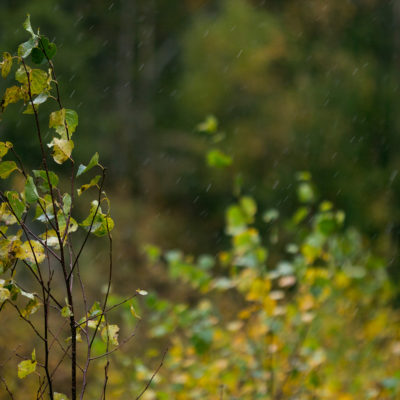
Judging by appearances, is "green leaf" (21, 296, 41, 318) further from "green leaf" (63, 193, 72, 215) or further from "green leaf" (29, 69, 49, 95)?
"green leaf" (29, 69, 49, 95)

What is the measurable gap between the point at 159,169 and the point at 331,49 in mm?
6736

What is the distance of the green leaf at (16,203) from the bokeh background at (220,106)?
6.49m

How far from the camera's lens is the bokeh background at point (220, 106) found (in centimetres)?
837

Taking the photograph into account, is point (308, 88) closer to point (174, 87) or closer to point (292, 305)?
point (292, 305)

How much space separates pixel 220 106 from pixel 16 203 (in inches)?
531

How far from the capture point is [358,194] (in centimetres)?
820

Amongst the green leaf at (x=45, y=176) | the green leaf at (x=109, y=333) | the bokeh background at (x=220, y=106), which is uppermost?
the bokeh background at (x=220, y=106)

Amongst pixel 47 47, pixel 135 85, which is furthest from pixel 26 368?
pixel 135 85

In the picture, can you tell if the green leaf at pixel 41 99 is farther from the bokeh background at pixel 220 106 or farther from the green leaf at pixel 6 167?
the bokeh background at pixel 220 106

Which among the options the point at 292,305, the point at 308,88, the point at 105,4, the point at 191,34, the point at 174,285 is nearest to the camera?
the point at 292,305

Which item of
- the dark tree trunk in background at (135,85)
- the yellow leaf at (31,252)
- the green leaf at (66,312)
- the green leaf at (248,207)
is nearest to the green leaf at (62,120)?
the yellow leaf at (31,252)

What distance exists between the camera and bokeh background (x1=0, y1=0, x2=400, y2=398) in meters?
8.37

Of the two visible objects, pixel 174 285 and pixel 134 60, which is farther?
pixel 134 60

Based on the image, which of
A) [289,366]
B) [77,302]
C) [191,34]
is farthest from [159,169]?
[289,366]
